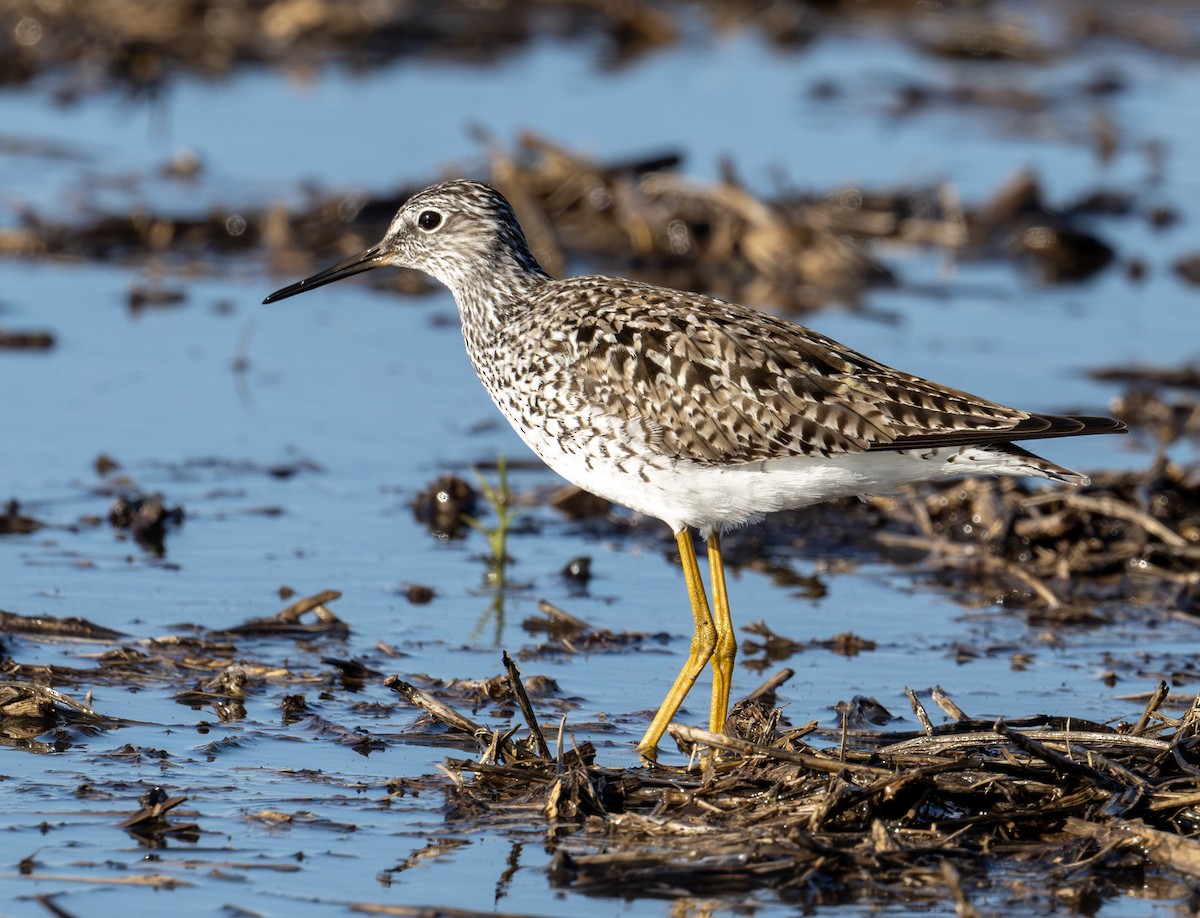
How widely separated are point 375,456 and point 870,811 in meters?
5.39

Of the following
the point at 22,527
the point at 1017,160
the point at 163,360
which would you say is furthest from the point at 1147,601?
the point at 1017,160

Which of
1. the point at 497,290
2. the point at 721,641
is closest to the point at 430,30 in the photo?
the point at 497,290

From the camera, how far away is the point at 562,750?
6.93 metres

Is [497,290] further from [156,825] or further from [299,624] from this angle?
[156,825]

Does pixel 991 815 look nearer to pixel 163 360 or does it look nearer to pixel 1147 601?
pixel 1147 601

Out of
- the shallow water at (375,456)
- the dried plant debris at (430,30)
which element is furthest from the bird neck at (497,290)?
the dried plant debris at (430,30)

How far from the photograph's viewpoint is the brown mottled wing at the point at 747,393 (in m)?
7.69

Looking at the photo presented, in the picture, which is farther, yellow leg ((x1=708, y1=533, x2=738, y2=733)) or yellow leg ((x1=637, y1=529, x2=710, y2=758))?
yellow leg ((x1=708, y1=533, x2=738, y2=733))

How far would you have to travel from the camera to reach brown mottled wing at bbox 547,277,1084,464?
7.69m

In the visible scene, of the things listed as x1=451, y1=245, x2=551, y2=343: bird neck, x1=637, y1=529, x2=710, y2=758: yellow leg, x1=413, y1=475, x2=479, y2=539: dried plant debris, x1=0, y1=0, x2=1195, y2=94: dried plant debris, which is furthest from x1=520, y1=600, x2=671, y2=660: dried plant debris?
x1=0, y1=0, x2=1195, y2=94: dried plant debris

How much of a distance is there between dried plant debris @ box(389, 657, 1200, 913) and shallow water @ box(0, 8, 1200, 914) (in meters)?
0.24

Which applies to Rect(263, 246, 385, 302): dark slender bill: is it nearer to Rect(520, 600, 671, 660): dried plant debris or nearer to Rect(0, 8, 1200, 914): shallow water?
Rect(0, 8, 1200, 914): shallow water

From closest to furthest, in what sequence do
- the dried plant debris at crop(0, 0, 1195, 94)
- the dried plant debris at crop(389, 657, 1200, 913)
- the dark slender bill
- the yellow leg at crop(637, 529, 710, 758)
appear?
1. the dried plant debris at crop(389, 657, 1200, 913)
2. the yellow leg at crop(637, 529, 710, 758)
3. the dark slender bill
4. the dried plant debris at crop(0, 0, 1195, 94)

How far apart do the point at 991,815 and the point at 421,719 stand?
228cm
